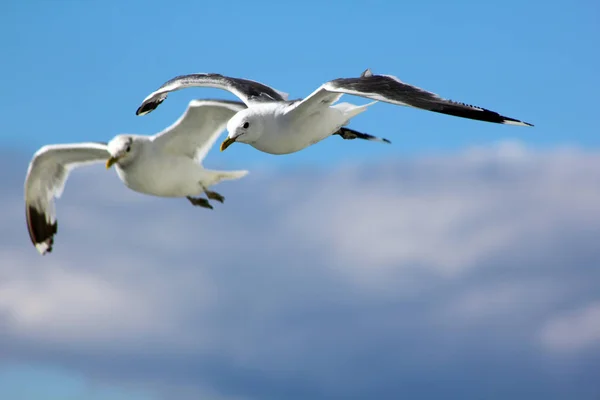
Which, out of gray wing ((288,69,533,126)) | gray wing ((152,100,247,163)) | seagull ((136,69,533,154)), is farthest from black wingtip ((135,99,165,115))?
gray wing ((288,69,533,126))

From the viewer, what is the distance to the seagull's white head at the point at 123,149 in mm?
15883

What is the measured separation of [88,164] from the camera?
59.1 ft

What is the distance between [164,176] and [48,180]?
10.4ft

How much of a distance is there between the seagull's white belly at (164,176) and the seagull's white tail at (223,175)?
0.19m

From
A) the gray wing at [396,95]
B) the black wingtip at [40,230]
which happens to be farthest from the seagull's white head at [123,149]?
the black wingtip at [40,230]

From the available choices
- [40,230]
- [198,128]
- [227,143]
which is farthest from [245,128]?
[40,230]

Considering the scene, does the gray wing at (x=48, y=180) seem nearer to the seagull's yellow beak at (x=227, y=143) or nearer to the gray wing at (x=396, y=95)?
the seagull's yellow beak at (x=227, y=143)

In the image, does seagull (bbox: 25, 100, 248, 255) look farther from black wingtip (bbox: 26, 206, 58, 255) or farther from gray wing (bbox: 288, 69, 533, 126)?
gray wing (bbox: 288, 69, 533, 126)

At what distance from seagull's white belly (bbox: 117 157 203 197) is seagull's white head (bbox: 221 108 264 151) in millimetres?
1334

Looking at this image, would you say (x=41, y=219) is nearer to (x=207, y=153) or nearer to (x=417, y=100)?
(x=207, y=153)

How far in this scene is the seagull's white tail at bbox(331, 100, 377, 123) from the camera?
52.3 ft

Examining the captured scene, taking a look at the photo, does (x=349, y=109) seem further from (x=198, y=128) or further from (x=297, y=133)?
(x=198, y=128)

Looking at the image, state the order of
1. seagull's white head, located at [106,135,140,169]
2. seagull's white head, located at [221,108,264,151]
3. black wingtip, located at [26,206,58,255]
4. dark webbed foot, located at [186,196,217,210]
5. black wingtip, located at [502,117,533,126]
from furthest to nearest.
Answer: black wingtip, located at [26,206,58,255] < dark webbed foot, located at [186,196,217,210] < seagull's white head, located at [106,135,140,169] < seagull's white head, located at [221,108,264,151] < black wingtip, located at [502,117,533,126]

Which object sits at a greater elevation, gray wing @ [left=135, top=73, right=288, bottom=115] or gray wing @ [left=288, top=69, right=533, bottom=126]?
gray wing @ [left=135, top=73, right=288, bottom=115]
